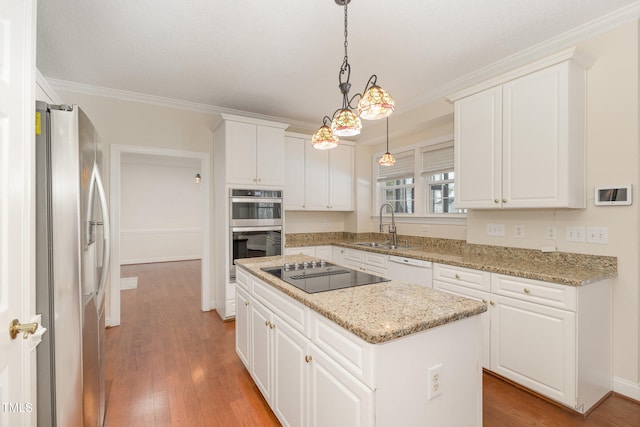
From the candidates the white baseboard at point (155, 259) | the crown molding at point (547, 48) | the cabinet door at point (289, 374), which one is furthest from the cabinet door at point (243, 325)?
the white baseboard at point (155, 259)

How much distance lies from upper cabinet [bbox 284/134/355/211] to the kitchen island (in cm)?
263

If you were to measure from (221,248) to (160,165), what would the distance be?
16.6ft

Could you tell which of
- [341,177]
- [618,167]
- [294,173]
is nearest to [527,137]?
[618,167]

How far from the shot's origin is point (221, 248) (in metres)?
3.66

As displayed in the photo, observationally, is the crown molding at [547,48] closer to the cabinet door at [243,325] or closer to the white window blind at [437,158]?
the white window blind at [437,158]

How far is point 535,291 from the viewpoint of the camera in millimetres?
2070

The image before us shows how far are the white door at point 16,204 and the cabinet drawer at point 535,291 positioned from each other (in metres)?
2.71

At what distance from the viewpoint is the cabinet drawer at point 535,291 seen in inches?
75.1

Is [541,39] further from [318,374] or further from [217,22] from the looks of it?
[318,374]

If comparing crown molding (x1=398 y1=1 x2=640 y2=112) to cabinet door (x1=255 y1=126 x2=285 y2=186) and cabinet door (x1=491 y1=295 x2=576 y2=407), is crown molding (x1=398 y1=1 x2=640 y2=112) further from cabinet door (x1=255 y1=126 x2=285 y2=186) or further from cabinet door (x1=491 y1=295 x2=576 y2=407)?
cabinet door (x1=491 y1=295 x2=576 y2=407)

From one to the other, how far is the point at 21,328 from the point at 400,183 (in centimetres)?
415

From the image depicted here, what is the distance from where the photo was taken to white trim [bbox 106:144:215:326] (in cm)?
345

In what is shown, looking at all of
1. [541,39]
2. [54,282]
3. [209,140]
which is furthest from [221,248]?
[541,39]

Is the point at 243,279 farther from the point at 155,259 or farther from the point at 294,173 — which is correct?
the point at 155,259
